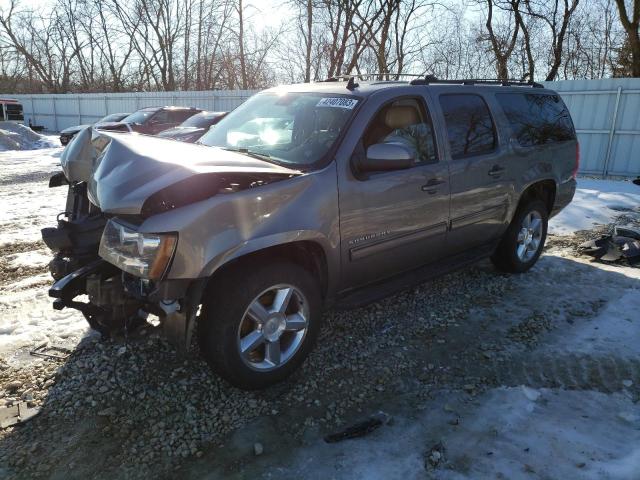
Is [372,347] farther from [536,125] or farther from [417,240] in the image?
[536,125]

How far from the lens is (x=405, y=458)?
2.54 metres

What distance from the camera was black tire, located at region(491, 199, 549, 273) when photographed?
16.7 feet

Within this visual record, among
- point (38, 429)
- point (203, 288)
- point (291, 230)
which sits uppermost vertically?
point (291, 230)

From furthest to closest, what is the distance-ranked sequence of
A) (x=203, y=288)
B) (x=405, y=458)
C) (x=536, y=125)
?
(x=536, y=125) < (x=203, y=288) < (x=405, y=458)

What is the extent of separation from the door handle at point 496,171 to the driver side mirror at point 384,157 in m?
1.47

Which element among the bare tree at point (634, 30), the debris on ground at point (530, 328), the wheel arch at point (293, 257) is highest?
the bare tree at point (634, 30)

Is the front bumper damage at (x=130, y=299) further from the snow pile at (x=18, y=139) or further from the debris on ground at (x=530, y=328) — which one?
the snow pile at (x=18, y=139)

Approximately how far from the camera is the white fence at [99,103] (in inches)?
795

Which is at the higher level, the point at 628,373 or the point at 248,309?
the point at 248,309

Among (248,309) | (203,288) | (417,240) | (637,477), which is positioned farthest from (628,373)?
(203,288)

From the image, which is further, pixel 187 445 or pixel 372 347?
pixel 372 347

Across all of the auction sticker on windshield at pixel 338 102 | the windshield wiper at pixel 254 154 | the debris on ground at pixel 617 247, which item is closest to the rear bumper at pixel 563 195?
the debris on ground at pixel 617 247

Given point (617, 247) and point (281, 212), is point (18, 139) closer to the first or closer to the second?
Answer: point (281, 212)

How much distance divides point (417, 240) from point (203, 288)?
6.10ft
